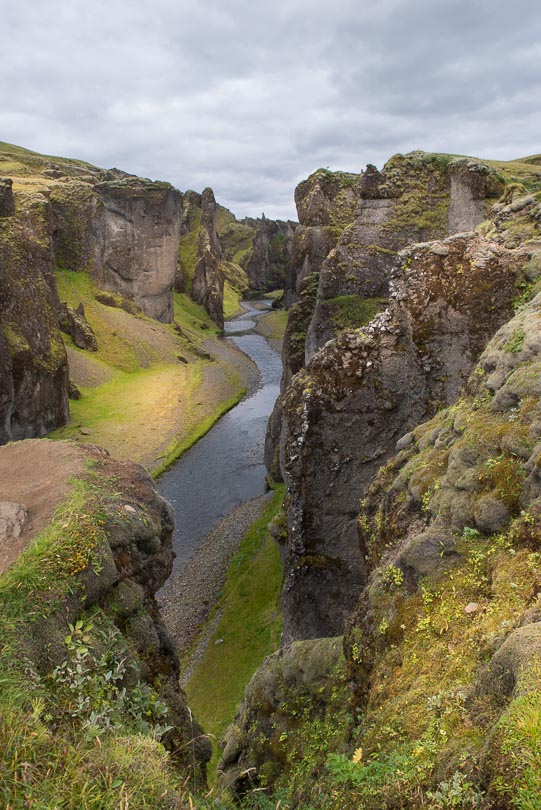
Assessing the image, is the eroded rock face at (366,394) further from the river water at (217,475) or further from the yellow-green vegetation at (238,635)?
the river water at (217,475)

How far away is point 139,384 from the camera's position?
68.5m

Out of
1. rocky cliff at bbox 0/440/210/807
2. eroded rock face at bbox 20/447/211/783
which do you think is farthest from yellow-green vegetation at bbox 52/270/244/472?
rocky cliff at bbox 0/440/210/807

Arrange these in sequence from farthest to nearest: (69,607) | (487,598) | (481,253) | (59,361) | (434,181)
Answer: (59,361) → (434,181) → (481,253) → (69,607) → (487,598)

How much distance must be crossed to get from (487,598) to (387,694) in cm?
217

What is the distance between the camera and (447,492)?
30.3ft

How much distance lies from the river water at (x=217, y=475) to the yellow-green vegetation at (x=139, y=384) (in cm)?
169

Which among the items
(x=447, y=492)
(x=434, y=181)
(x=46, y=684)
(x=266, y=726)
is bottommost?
(x=266, y=726)

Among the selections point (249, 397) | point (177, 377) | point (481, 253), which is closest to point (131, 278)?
point (177, 377)

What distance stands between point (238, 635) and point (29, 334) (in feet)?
124

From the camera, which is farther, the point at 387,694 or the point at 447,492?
the point at 447,492

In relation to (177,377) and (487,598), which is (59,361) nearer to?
(177,377)

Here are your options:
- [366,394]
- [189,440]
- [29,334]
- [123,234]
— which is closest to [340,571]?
[366,394]

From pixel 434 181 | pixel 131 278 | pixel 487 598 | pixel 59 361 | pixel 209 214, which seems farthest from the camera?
pixel 209 214

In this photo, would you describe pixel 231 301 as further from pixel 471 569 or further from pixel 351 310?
pixel 471 569
